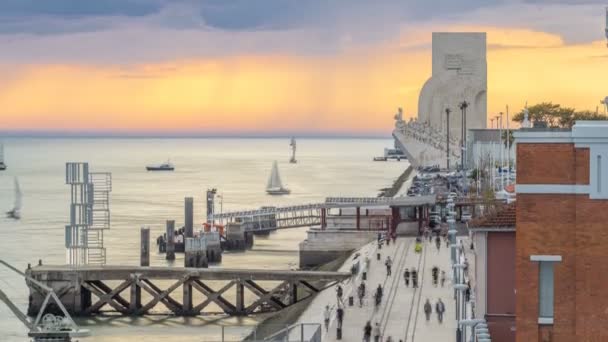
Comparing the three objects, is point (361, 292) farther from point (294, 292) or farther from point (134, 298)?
point (134, 298)

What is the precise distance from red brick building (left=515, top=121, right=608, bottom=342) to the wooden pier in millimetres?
41444

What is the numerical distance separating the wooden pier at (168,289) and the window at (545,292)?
136ft

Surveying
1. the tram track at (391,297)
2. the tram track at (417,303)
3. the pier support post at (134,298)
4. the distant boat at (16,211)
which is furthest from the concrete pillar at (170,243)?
the distant boat at (16,211)

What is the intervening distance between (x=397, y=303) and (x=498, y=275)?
83.0 feet

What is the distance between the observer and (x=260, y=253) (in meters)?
92.3

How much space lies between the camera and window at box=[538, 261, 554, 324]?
1942 centimetres

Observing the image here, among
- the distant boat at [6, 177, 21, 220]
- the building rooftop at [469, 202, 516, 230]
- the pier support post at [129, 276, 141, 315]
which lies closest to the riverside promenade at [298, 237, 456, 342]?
the pier support post at [129, 276, 141, 315]

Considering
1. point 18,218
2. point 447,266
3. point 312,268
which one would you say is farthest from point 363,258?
point 18,218

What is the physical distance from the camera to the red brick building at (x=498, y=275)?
2495cm

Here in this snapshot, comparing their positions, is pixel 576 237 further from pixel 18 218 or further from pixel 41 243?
pixel 18 218

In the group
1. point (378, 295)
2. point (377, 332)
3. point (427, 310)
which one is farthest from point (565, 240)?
point (378, 295)

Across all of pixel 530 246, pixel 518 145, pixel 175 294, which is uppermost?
pixel 518 145

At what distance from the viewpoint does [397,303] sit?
50.2m

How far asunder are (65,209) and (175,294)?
8076 centimetres
